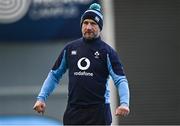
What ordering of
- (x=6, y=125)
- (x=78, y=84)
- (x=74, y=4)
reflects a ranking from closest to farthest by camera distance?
(x=78, y=84) < (x=6, y=125) < (x=74, y=4)

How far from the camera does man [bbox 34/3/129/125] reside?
7.43 meters

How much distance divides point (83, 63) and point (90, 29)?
33 cm

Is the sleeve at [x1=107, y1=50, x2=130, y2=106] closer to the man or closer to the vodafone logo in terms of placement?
the man

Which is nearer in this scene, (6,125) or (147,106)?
(6,125)

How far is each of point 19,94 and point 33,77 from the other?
409 mm

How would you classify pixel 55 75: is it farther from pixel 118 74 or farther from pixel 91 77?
pixel 118 74

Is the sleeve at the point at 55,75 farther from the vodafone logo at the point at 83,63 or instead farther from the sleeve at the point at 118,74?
the sleeve at the point at 118,74

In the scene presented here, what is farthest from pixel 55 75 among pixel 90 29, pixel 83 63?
pixel 90 29

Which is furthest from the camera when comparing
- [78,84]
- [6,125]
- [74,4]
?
[74,4]

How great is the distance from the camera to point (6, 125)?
11.8m

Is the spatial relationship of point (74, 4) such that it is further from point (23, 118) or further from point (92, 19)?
point (92, 19)

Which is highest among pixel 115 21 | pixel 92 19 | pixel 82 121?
pixel 115 21

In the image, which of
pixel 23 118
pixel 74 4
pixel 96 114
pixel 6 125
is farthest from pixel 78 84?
pixel 74 4

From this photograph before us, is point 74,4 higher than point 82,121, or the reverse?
point 74,4
